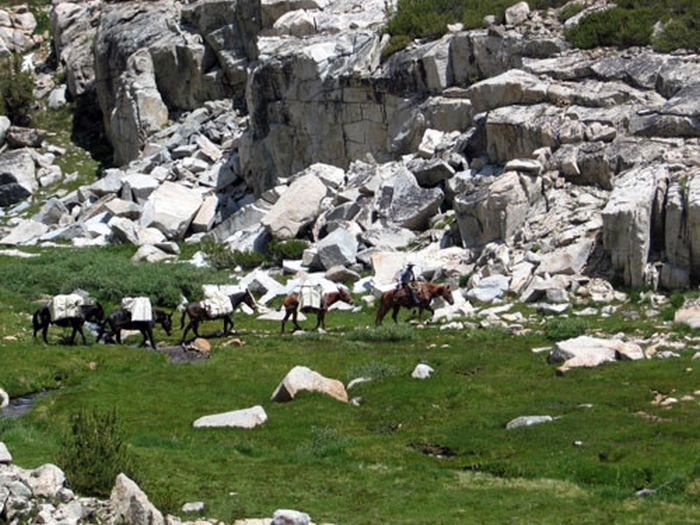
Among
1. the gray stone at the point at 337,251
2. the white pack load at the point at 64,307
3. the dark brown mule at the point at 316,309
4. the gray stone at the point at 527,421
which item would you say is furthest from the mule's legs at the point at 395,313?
the gray stone at the point at 527,421

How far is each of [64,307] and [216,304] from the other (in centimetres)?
505

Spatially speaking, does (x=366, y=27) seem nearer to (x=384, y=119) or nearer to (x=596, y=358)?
(x=384, y=119)

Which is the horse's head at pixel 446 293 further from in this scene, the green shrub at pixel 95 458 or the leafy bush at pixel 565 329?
the green shrub at pixel 95 458

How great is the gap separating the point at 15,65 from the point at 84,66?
5874 mm

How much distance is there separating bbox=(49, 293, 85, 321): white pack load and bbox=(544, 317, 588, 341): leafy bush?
15.1m

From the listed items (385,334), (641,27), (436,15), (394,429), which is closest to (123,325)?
(385,334)

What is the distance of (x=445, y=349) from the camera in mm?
36938

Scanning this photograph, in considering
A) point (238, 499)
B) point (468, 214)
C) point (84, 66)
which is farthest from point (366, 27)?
point (238, 499)

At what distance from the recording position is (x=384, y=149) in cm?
6662

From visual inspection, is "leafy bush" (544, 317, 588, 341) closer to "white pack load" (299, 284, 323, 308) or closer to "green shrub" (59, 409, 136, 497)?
"white pack load" (299, 284, 323, 308)

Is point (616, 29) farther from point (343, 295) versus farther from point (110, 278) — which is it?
point (110, 278)

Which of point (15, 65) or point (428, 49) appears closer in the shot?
point (428, 49)

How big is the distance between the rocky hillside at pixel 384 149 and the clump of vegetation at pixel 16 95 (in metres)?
3.46

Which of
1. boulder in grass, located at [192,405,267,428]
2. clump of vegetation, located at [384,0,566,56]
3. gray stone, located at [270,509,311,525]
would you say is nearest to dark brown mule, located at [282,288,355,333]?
boulder in grass, located at [192,405,267,428]
